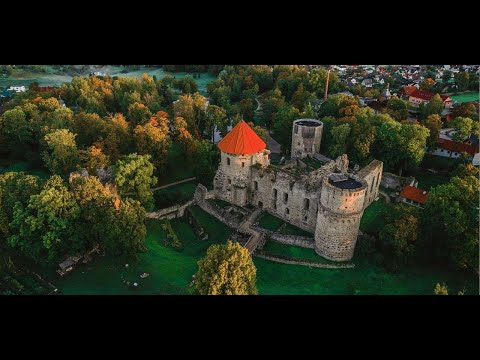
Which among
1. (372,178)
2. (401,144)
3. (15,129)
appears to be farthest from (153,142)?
(401,144)

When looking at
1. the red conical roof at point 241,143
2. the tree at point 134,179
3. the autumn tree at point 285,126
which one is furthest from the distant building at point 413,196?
the tree at point 134,179

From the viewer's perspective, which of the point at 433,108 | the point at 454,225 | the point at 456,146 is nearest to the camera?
the point at 454,225

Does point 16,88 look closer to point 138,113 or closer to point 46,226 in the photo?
Result: point 138,113

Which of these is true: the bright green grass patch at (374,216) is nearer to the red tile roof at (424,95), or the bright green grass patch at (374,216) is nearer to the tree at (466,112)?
the tree at (466,112)

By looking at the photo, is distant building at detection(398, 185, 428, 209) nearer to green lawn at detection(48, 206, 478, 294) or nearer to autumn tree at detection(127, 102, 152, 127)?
green lawn at detection(48, 206, 478, 294)

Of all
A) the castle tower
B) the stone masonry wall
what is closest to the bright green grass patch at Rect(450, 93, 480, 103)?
the stone masonry wall

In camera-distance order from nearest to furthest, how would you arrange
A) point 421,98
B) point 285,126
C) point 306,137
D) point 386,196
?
point 386,196, point 306,137, point 285,126, point 421,98

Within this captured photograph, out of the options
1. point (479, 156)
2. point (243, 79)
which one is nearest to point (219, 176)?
point (479, 156)
